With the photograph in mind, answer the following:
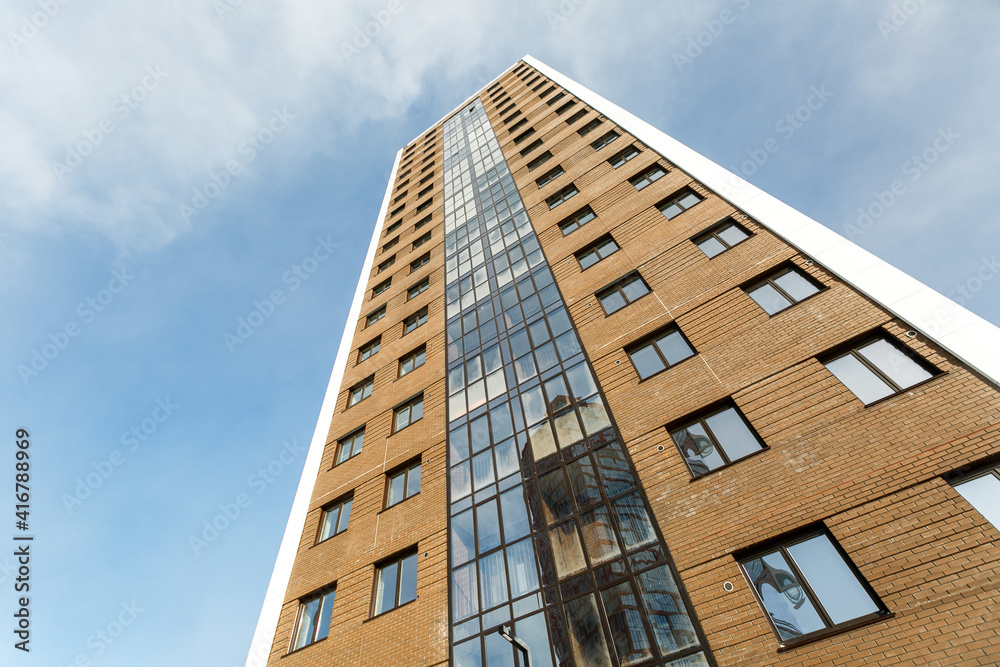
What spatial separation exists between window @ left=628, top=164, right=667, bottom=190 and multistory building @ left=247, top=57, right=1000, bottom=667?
0.51ft

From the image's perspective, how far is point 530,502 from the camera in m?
11.3

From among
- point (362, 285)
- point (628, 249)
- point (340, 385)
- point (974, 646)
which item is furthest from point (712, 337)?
point (362, 285)

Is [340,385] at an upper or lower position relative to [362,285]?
lower

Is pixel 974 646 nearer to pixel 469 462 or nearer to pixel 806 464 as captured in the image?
pixel 806 464

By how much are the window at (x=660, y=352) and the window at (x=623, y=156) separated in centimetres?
1042

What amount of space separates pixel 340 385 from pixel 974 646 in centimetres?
1947

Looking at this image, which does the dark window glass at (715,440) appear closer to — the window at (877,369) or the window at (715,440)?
the window at (715,440)

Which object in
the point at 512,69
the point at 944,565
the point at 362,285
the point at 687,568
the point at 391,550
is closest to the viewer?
the point at 944,565

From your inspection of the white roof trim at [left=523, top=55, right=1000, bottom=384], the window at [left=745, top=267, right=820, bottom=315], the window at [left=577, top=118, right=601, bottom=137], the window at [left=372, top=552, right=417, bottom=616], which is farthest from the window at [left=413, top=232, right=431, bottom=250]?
the window at [left=745, top=267, right=820, bottom=315]

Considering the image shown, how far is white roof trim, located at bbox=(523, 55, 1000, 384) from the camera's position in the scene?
8.36 metres

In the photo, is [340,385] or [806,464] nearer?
[806,464]

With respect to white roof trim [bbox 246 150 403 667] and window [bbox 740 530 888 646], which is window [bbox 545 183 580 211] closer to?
white roof trim [bbox 246 150 403 667]

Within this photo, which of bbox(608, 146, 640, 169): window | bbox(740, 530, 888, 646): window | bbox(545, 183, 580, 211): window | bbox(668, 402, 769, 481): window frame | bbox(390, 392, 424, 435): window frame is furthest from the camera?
bbox(545, 183, 580, 211): window

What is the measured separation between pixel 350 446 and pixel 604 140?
17.5 metres
